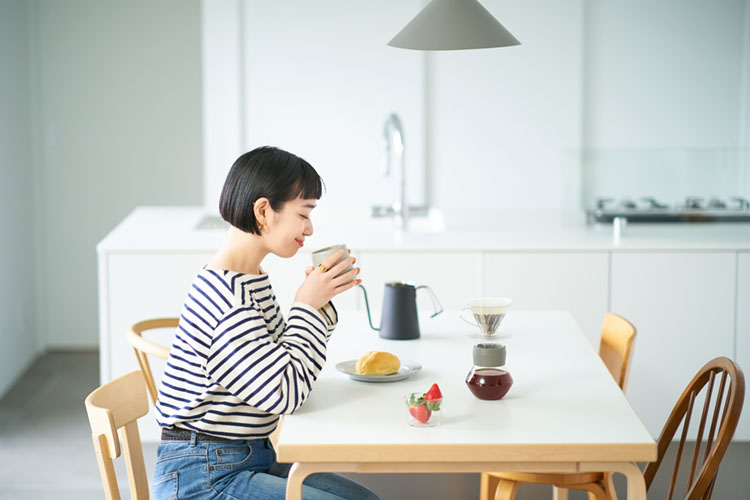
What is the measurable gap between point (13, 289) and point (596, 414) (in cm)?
328

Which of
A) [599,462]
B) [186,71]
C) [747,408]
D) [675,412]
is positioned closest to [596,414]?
[599,462]

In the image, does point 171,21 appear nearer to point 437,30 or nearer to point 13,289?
point 13,289

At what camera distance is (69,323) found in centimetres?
459

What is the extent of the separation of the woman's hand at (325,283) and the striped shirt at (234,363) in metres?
0.02

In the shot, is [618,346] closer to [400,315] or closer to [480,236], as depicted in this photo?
[400,315]

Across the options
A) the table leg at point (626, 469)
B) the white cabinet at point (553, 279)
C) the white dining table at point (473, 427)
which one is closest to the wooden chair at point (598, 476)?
the white dining table at point (473, 427)

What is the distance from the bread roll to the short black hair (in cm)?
34

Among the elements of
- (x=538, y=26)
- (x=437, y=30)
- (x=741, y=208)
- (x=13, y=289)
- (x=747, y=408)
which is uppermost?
(x=538, y=26)

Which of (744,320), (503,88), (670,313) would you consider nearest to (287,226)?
(670,313)

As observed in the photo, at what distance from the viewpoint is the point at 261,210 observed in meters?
1.58

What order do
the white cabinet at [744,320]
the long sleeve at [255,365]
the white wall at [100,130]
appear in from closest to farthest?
the long sleeve at [255,365], the white cabinet at [744,320], the white wall at [100,130]

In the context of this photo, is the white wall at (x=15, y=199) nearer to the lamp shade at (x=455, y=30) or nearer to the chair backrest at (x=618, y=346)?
the lamp shade at (x=455, y=30)

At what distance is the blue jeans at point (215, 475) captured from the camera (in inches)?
59.7

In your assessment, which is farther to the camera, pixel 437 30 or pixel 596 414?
pixel 437 30
